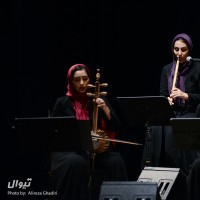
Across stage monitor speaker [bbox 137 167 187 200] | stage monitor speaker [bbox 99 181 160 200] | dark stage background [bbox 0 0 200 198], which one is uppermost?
dark stage background [bbox 0 0 200 198]

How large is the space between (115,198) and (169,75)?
71.7 inches

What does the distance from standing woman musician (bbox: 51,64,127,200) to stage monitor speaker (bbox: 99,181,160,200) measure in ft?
2.41

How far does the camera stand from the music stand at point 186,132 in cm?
484

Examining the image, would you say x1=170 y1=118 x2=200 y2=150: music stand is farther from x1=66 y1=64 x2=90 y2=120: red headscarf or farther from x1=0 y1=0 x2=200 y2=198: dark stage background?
x1=0 y1=0 x2=200 y2=198: dark stage background

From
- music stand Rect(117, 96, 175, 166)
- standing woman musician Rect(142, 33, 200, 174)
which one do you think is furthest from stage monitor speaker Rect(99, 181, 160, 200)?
standing woman musician Rect(142, 33, 200, 174)

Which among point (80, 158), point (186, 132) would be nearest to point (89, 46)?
point (80, 158)

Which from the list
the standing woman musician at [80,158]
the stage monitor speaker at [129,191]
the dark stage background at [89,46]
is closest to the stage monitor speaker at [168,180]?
the standing woman musician at [80,158]

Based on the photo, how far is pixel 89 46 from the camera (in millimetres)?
7074

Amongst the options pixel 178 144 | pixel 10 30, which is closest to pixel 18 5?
pixel 10 30

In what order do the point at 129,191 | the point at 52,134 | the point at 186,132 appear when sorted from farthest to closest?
the point at 52,134 → the point at 186,132 → the point at 129,191

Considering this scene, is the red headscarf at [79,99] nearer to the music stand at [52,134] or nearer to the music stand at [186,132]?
the music stand at [52,134]

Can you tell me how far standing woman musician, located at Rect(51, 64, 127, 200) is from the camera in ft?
17.9

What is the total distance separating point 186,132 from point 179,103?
1.18 meters

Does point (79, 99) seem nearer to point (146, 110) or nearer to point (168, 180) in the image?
point (146, 110)
